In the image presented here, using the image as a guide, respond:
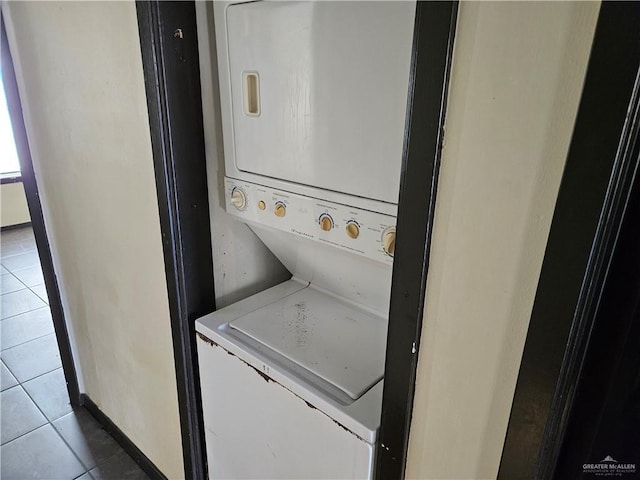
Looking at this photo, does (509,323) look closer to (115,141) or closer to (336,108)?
(336,108)

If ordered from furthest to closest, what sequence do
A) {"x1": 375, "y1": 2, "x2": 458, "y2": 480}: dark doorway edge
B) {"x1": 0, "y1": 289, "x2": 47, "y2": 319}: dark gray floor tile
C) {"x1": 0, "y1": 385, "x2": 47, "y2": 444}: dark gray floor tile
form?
{"x1": 0, "y1": 289, "x2": 47, "y2": 319}: dark gray floor tile < {"x1": 0, "y1": 385, "x2": 47, "y2": 444}: dark gray floor tile < {"x1": 375, "y1": 2, "x2": 458, "y2": 480}: dark doorway edge

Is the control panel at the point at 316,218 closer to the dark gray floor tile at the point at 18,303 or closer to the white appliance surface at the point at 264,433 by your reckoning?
the white appliance surface at the point at 264,433

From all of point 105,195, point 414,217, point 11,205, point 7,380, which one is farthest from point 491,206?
point 11,205

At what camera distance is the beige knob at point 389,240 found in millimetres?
879

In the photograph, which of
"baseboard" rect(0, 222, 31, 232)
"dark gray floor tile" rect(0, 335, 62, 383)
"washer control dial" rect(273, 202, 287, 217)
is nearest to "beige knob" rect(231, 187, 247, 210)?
"washer control dial" rect(273, 202, 287, 217)

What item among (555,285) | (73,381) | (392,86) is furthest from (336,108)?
(73,381)

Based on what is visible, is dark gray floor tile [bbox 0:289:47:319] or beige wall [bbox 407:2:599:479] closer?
beige wall [bbox 407:2:599:479]

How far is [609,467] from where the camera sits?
0.70 m

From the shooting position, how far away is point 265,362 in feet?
3.58

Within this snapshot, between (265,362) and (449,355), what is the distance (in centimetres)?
51

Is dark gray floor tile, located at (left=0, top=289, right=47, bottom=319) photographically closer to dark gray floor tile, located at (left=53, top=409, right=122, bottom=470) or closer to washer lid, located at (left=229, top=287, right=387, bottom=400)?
dark gray floor tile, located at (left=53, top=409, right=122, bottom=470)

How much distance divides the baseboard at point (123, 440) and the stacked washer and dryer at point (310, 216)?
0.57m

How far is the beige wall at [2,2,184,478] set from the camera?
46.7 inches

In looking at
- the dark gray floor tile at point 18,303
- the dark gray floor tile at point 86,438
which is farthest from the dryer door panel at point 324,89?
the dark gray floor tile at point 18,303
